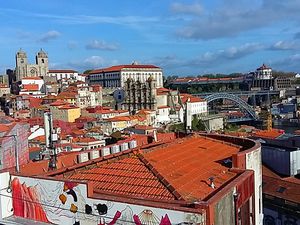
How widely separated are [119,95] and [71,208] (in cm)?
7521

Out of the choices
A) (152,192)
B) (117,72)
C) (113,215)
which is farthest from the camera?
(117,72)

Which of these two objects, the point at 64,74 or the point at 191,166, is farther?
the point at 64,74

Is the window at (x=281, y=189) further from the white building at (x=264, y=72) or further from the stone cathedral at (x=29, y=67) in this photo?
the white building at (x=264, y=72)

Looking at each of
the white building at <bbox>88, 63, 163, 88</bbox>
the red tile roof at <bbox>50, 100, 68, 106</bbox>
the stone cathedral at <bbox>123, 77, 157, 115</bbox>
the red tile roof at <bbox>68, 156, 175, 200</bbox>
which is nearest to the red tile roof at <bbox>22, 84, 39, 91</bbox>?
the red tile roof at <bbox>50, 100, 68, 106</bbox>

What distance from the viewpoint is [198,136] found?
1452 cm

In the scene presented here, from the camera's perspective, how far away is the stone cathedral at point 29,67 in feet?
313

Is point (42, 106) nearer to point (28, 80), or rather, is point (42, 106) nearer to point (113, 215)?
point (28, 80)

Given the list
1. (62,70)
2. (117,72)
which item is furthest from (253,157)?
(62,70)

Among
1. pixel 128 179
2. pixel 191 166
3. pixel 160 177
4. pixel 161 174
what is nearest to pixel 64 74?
pixel 191 166

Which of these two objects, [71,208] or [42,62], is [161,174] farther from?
[42,62]

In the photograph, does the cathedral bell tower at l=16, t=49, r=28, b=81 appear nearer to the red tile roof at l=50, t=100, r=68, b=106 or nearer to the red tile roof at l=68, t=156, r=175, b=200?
the red tile roof at l=50, t=100, r=68, b=106

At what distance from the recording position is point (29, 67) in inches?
3799

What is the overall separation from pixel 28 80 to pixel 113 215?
268ft

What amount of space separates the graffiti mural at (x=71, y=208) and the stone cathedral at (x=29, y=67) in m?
90.2
